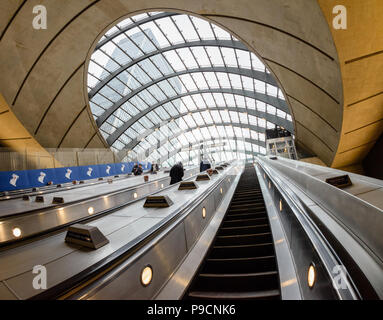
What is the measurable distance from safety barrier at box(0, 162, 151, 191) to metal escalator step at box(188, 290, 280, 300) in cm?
1232

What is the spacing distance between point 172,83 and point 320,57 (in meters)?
21.2

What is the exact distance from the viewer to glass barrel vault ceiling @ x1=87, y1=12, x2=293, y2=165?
18.8 m

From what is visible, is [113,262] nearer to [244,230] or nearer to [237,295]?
[237,295]

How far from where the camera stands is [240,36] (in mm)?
11719

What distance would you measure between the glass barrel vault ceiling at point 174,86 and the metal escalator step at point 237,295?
1998 centimetres

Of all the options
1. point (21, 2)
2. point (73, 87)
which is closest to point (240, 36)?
point (21, 2)

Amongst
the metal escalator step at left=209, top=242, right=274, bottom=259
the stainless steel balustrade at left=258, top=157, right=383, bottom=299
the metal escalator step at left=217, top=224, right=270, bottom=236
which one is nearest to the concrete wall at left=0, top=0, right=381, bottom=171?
the stainless steel balustrade at left=258, top=157, right=383, bottom=299

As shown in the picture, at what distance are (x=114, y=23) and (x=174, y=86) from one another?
590 inches

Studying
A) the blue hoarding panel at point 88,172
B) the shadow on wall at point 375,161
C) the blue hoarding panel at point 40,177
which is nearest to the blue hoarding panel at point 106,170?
the blue hoarding panel at point 88,172

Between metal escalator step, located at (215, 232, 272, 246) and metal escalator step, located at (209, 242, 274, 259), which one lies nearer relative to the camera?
metal escalator step, located at (209, 242, 274, 259)

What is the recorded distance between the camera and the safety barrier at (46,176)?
10266 mm

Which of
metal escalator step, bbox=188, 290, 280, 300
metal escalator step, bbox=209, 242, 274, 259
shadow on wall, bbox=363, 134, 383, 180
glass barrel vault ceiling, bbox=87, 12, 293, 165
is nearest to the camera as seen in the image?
metal escalator step, bbox=188, 290, 280, 300

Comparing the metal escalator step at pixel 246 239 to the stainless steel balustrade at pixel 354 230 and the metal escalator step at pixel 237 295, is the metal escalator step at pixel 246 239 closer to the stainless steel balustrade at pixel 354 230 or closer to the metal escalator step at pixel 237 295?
the stainless steel balustrade at pixel 354 230

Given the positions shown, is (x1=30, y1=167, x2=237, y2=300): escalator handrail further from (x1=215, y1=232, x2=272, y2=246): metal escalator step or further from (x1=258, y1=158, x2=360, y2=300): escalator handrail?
(x1=258, y1=158, x2=360, y2=300): escalator handrail
